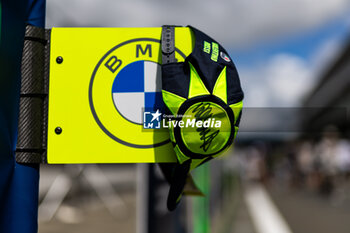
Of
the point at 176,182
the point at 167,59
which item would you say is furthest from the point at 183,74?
the point at 176,182

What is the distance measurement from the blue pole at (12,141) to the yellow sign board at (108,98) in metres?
0.11

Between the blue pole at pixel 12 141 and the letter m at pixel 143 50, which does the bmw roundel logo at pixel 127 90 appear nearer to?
the letter m at pixel 143 50

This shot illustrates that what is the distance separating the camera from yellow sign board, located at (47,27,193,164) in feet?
4.87

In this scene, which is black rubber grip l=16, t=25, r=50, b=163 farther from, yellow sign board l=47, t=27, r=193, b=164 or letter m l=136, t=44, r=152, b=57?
letter m l=136, t=44, r=152, b=57

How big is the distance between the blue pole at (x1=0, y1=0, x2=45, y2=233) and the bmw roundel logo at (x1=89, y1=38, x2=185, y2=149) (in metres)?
0.26

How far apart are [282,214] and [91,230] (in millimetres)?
4029

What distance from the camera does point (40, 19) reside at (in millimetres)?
1528

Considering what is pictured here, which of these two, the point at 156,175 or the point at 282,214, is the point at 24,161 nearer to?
the point at 156,175

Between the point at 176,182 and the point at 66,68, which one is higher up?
the point at 66,68

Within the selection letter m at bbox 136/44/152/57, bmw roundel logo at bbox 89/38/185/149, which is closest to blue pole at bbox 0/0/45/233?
bmw roundel logo at bbox 89/38/185/149

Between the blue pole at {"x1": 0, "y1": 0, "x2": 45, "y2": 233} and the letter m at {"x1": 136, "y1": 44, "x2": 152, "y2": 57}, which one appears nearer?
the blue pole at {"x1": 0, "y1": 0, "x2": 45, "y2": 233}

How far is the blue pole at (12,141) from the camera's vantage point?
1.39 m

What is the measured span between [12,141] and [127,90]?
408mm

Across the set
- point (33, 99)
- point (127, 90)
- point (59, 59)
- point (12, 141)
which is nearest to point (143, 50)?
point (127, 90)
